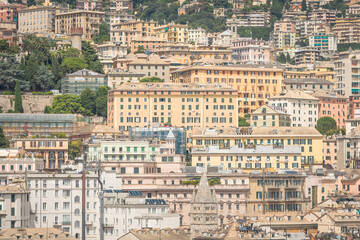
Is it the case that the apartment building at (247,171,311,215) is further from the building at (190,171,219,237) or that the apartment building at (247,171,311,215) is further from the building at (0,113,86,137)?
the building at (0,113,86,137)

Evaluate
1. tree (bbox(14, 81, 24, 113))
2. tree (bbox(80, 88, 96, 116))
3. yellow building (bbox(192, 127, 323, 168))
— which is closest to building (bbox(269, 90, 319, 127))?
tree (bbox(80, 88, 96, 116))

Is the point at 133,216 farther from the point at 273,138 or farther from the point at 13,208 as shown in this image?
the point at 273,138

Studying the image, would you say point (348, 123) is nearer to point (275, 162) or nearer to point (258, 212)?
point (275, 162)

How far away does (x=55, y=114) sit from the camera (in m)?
173

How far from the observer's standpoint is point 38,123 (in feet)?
556

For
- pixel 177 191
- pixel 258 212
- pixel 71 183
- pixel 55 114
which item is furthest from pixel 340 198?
pixel 55 114

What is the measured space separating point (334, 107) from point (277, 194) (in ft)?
219

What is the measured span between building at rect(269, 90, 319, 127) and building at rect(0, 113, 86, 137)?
33304mm

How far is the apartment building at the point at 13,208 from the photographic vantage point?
104500 mm

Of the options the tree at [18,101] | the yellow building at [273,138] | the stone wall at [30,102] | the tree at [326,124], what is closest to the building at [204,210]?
the yellow building at [273,138]

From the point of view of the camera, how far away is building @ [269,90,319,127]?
182 meters

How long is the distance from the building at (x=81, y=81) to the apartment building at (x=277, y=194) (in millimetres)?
68427

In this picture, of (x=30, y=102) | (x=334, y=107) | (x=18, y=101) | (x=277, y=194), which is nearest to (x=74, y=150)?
(x=277, y=194)

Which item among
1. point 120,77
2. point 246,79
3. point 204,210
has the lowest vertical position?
point 204,210
